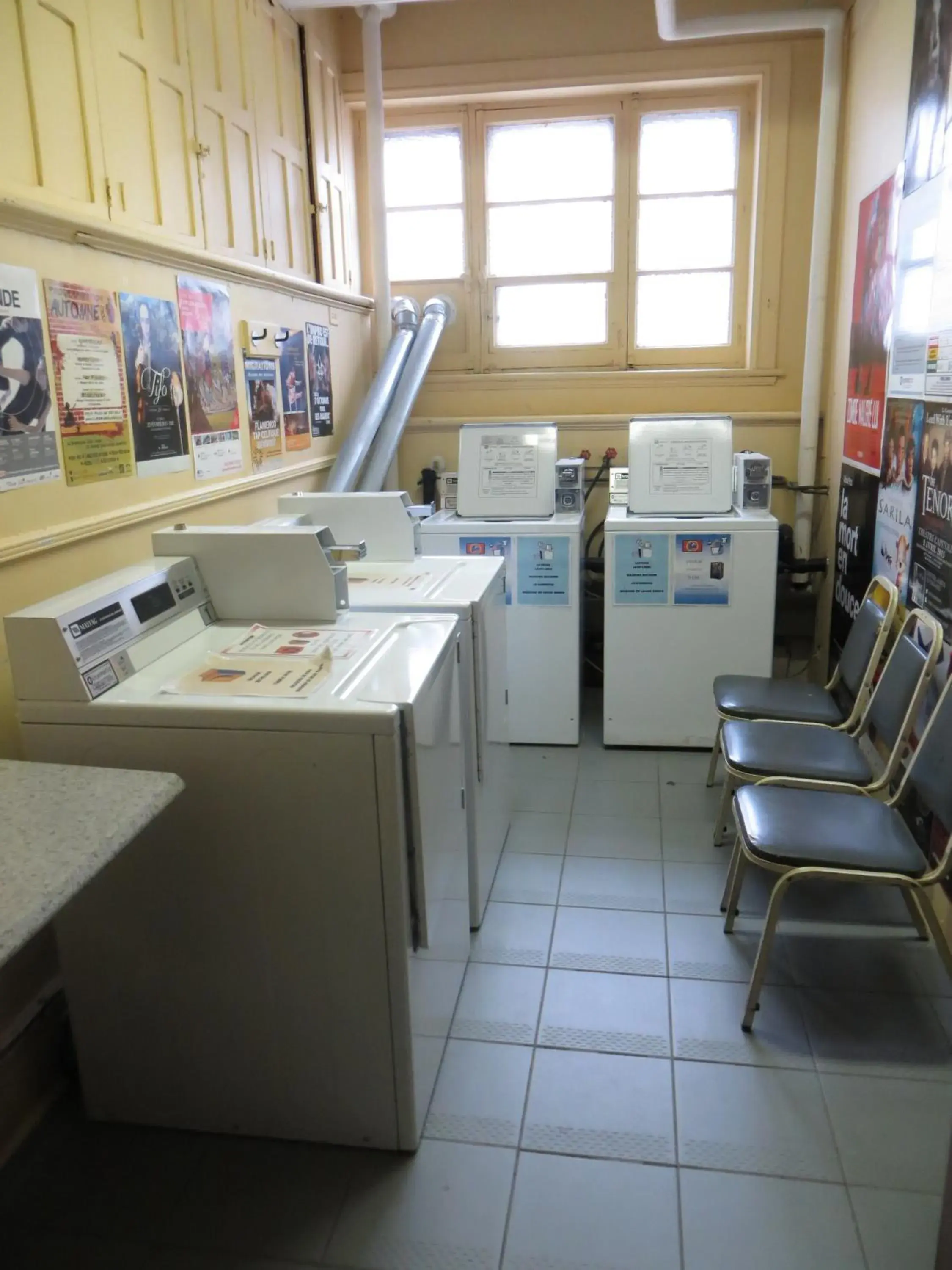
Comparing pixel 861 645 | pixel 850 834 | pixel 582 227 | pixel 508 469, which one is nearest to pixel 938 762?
pixel 850 834

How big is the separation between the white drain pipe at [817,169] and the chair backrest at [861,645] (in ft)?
3.52

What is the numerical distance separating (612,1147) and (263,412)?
247 centimetres

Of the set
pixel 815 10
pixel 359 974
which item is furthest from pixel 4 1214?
pixel 815 10

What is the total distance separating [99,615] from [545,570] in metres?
2.04

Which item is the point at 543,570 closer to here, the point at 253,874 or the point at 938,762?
the point at 938,762

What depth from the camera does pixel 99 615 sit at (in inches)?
68.9

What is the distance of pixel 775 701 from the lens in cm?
290

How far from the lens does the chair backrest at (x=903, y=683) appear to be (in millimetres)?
2268

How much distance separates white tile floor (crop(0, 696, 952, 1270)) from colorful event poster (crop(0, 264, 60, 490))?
139cm

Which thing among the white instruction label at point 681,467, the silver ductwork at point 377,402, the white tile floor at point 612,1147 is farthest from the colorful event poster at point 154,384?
the white instruction label at point 681,467

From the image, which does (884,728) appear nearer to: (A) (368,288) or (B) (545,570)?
(B) (545,570)

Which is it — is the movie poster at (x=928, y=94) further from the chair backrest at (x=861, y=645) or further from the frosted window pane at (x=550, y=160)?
the frosted window pane at (x=550, y=160)


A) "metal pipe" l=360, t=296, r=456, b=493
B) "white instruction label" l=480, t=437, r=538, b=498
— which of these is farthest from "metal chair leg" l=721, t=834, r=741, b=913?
"metal pipe" l=360, t=296, r=456, b=493

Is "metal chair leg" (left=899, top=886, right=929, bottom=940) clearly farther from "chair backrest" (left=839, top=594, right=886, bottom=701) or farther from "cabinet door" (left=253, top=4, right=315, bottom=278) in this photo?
"cabinet door" (left=253, top=4, right=315, bottom=278)
